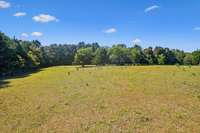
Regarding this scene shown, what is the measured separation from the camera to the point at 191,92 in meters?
21.0

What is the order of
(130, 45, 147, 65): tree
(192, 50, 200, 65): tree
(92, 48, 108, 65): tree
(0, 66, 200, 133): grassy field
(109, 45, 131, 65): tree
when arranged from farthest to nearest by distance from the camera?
(130, 45, 147, 65): tree, (109, 45, 131, 65): tree, (92, 48, 108, 65): tree, (192, 50, 200, 65): tree, (0, 66, 200, 133): grassy field

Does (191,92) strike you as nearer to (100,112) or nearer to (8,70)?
(100,112)

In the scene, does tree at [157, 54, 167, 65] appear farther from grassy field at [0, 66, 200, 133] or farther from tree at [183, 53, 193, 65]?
grassy field at [0, 66, 200, 133]

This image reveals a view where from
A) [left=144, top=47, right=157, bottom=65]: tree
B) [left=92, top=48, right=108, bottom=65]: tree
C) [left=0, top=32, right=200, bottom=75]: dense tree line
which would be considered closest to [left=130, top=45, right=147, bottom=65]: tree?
[left=0, top=32, right=200, bottom=75]: dense tree line

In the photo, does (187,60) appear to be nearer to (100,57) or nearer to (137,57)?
(137,57)

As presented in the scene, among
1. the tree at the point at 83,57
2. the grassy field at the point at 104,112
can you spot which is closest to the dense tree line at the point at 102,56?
the tree at the point at 83,57

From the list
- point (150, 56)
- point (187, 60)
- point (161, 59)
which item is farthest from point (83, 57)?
point (187, 60)

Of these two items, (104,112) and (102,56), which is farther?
(102,56)

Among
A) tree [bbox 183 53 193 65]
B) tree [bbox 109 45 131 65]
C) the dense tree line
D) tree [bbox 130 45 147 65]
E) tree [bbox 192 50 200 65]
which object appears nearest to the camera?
the dense tree line

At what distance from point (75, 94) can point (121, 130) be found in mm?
10640

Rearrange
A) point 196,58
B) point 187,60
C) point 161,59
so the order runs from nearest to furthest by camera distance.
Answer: point 196,58 → point 161,59 → point 187,60

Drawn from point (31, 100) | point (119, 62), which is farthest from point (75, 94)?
point (119, 62)

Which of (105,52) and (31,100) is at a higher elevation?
(105,52)

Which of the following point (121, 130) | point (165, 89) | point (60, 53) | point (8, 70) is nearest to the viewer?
point (121, 130)
